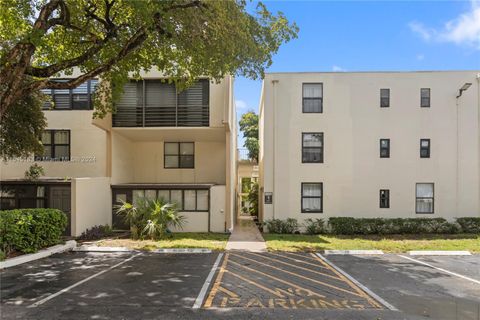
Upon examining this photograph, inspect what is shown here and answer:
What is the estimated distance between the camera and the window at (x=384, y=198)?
16625 mm

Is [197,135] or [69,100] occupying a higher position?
[69,100]

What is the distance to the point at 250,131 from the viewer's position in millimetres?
34250

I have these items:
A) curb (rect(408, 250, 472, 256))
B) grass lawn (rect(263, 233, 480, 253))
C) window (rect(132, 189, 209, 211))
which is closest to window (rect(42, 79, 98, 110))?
window (rect(132, 189, 209, 211))

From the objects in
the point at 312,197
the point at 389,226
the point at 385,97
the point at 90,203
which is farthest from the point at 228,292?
the point at 385,97

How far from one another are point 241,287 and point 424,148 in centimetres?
1336

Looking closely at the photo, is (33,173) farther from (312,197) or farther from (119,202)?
(312,197)

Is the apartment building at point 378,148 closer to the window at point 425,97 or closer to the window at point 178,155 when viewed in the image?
the window at point 425,97

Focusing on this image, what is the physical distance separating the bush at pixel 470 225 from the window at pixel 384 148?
4769 millimetres

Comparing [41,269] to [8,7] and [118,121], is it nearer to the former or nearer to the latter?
[8,7]

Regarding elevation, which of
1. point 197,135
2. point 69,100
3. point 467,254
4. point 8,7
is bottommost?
point 467,254

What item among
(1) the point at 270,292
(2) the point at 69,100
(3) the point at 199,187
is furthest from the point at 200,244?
(2) the point at 69,100

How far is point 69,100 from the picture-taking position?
704 inches

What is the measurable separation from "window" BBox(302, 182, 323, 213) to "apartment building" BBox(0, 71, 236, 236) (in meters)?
3.75

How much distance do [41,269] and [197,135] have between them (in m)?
10.2
